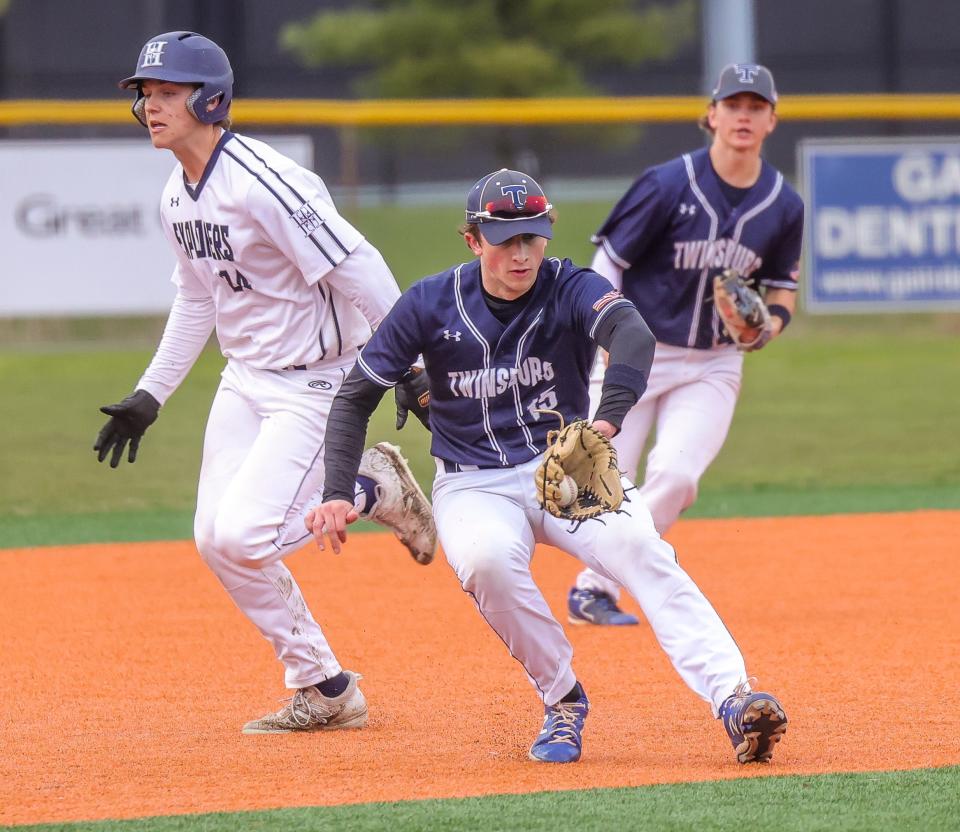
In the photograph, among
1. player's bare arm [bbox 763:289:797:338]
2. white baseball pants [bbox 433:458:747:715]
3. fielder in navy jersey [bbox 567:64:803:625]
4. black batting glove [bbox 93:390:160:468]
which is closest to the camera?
white baseball pants [bbox 433:458:747:715]

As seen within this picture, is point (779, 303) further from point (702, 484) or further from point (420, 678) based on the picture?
point (702, 484)

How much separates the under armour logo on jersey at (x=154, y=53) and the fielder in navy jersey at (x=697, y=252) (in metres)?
1.95

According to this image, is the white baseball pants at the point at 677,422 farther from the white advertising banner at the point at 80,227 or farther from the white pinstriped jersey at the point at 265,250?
the white advertising banner at the point at 80,227

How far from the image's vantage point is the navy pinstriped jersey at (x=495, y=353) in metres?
4.22

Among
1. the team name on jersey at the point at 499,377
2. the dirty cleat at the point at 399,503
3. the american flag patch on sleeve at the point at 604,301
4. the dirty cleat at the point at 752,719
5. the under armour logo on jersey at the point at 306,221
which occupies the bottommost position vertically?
the dirty cleat at the point at 752,719

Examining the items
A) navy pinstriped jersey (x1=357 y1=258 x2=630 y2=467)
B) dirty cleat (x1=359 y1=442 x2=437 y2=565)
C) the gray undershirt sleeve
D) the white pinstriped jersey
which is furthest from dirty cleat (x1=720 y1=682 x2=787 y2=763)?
the white pinstriped jersey

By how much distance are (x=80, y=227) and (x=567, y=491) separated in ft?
32.7

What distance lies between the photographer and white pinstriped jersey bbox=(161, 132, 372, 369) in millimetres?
4551

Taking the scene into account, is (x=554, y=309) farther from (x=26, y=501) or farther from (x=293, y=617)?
(x=26, y=501)

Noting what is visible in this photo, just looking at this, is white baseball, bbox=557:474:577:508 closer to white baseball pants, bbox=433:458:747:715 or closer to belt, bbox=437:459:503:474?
white baseball pants, bbox=433:458:747:715

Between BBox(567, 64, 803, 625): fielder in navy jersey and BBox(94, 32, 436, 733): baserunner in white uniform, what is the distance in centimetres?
154

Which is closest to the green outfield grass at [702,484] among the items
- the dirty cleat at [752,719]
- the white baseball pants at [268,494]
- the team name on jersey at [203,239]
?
the dirty cleat at [752,719]

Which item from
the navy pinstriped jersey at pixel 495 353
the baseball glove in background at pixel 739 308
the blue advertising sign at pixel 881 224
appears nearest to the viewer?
the navy pinstriped jersey at pixel 495 353

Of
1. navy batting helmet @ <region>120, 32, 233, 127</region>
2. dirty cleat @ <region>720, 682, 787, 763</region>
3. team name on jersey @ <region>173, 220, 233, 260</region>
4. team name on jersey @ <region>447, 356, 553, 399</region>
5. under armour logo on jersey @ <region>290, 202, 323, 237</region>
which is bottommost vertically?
dirty cleat @ <region>720, 682, 787, 763</region>
